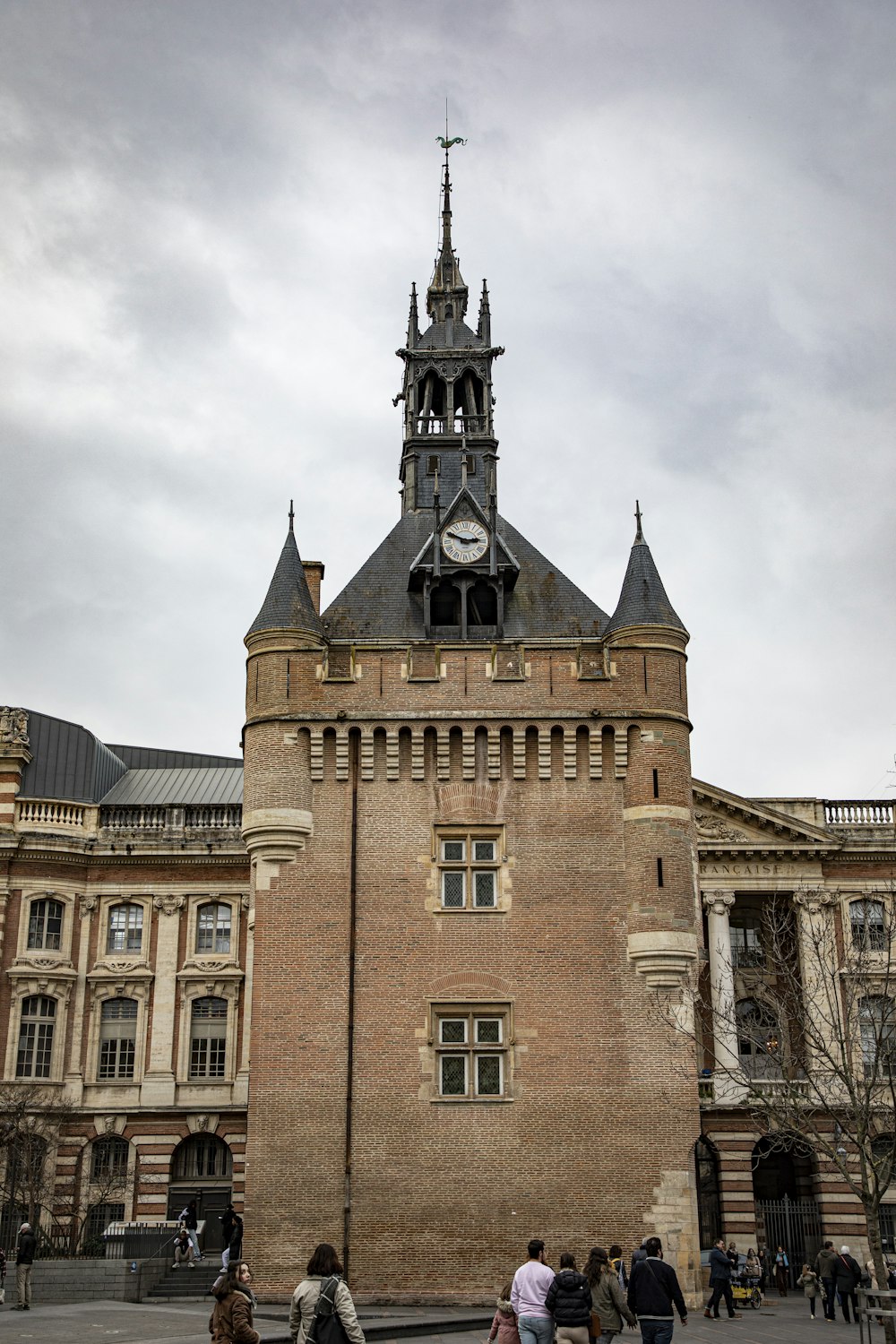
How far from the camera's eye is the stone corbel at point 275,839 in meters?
32.2

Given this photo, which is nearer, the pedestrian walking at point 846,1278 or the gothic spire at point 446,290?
the pedestrian walking at point 846,1278

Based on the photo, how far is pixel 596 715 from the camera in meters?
33.0

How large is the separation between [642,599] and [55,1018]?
24064mm

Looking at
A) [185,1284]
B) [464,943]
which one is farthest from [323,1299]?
[185,1284]

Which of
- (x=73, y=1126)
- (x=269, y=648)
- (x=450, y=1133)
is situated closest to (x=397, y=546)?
(x=269, y=648)

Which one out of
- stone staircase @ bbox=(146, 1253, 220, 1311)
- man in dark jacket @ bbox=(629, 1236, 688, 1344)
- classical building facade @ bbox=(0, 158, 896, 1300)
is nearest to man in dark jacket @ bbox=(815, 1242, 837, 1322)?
classical building facade @ bbox=(0, 158, 896, 1300)

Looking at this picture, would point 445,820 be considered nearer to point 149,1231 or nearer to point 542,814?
point 542,814

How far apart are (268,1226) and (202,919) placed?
18.6 meters

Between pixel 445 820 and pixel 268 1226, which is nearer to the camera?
pixel 268 1226

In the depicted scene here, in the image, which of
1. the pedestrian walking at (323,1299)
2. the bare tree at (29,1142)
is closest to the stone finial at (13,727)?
the bare tree at (29,1142)

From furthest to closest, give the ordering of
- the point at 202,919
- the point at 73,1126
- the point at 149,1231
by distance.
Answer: the point at 202,919 < the point at 73,1126 < the point at 149,1231

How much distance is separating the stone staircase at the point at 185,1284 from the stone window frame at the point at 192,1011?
10.3m

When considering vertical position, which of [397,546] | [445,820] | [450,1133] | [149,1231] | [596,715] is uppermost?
[397,546]

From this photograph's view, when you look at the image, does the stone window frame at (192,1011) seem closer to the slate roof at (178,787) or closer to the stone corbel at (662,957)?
the slate roof at (178,787)
